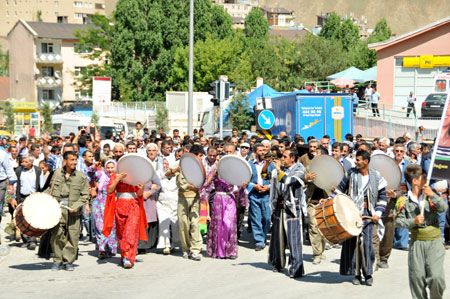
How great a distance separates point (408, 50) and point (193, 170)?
30.1 meters

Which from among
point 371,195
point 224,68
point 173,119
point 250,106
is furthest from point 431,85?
point 371,195

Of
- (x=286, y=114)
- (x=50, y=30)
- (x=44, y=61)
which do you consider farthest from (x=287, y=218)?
(x=50, y=30)

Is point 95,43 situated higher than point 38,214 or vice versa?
point 95,43

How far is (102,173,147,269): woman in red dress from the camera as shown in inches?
452

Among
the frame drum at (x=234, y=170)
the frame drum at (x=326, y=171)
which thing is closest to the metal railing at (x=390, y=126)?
the frame drum at (x=234, y=170)

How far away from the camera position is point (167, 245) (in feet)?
42.5

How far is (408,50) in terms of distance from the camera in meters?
39.9

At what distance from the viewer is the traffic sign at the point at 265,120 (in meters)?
23.5

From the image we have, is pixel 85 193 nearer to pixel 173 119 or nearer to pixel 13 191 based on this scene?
pixel 13 191

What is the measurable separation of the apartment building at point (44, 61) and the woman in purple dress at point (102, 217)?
238 feet

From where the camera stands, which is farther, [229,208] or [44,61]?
[44,61]

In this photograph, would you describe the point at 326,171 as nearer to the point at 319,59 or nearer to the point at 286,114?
the point at 286,114

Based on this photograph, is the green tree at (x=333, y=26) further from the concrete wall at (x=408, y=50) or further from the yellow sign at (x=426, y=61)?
the yellow sign at (x=426, y=61)

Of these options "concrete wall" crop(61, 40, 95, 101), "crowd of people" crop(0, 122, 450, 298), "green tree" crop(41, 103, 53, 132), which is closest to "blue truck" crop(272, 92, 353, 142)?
"crowd of people" crop(0, 122, 450, 298)
